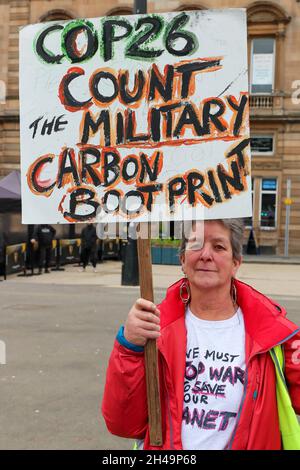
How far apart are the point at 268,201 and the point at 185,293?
2712cm

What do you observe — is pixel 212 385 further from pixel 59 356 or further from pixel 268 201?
pixel 268 201

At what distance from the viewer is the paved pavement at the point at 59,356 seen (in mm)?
4414

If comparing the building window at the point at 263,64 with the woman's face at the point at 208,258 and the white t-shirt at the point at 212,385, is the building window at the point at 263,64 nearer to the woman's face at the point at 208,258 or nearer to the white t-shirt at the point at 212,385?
the woman's face at the point at 208,258

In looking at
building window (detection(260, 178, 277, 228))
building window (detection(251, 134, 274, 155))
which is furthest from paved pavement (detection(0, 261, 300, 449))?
building window (detection(251, 134, 274, 155))

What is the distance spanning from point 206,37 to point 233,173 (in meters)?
0.55

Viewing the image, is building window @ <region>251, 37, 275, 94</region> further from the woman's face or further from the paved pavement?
the woman's face

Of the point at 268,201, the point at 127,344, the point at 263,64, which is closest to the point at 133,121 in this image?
the point at 127,344

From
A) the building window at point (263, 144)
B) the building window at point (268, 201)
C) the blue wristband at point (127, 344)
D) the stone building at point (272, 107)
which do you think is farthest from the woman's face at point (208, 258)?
the building window at point (263, 144)

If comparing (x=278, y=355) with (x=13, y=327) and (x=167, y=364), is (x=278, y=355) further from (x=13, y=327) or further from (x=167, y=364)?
(x=13, y=327)

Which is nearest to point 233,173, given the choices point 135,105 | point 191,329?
point 135,105

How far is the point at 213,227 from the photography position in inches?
90.7

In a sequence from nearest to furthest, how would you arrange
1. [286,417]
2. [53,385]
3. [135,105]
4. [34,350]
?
1. [286,417]
2. [135,105]
3. [53,385]
4. [34,350]

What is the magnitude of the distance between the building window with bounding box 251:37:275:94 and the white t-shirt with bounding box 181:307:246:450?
93.0 feet

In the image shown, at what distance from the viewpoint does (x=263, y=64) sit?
2892 centimetres
